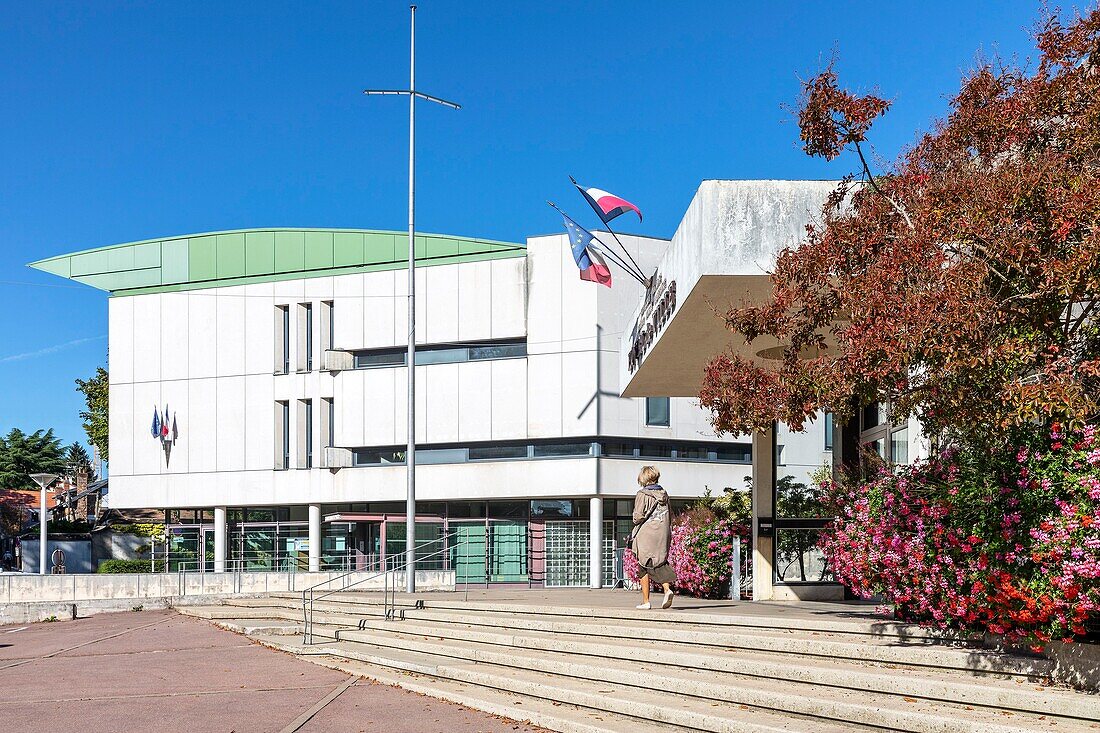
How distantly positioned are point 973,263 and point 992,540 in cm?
217

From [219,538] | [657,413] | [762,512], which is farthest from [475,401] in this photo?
[762,512]

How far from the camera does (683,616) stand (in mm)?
12906

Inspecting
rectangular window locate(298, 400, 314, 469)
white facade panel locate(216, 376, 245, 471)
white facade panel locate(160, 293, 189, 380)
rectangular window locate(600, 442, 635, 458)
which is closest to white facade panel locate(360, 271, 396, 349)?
rectangular window locate(298, 400, 314, 469)

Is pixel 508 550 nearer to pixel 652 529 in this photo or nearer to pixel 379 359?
pixel 379 359

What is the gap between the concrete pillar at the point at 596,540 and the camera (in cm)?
3862

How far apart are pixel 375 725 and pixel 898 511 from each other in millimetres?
5364

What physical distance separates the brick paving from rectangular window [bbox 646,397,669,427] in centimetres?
2050

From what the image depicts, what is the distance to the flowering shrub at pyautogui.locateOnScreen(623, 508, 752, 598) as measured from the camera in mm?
17828

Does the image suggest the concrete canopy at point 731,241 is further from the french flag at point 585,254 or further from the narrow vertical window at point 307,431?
the narrow vertical window at point 307,431

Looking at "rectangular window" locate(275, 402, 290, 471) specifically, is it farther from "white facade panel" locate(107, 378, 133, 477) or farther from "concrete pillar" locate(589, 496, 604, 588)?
"concrete pillar" locate(589, 496, 604, 588)

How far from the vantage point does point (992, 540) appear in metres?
8.68

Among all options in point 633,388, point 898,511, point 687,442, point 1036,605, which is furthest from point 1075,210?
point 687,442

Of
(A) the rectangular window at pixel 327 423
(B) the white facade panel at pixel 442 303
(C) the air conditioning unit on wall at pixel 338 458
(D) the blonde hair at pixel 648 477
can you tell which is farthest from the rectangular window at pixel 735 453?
(D) the blonde hair at pixel 648 477

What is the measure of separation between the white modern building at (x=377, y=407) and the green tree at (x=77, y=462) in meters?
43.5
